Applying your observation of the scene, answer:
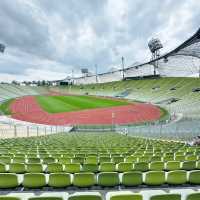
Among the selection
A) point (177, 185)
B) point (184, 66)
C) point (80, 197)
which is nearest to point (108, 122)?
point (177, 185)

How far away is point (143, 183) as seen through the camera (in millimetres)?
7312

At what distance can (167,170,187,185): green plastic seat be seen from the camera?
7.20m

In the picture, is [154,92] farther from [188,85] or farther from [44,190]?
[44,190]

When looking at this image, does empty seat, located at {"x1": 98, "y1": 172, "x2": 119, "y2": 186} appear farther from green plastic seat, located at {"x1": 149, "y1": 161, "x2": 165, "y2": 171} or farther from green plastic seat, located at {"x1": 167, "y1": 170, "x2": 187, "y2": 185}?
green plastic seat, located at {"x1": 149, "y1": 161, "x2": 165, "y2": 171}

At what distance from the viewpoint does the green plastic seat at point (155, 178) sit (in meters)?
7.10

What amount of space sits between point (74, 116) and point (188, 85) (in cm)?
3672

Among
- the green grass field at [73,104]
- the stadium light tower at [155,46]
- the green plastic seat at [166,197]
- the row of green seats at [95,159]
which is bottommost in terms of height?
the row of green seats at [95,159]

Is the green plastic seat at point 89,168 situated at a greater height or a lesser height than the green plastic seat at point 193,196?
lesser

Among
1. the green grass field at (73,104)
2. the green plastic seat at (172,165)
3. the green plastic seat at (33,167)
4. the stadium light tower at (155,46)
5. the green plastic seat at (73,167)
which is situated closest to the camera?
the green plastic seat at (73,167)

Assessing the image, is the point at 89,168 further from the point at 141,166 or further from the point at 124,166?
the point at 141,166

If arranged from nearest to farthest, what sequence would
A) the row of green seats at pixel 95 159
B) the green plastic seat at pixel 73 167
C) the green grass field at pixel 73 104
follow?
the green plastic seat at pixel 73 167
the row of green seats at pixel 95 159
the green grass field at pixel 73 104

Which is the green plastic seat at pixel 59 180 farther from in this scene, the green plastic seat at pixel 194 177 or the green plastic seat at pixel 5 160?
the green plastic seat at pixel 5 160

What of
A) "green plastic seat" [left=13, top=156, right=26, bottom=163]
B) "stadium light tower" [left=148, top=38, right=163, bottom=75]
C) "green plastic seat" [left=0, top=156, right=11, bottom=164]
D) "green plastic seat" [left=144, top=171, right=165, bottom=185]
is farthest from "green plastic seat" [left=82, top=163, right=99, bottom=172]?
"stadium light tower" [left=148, top=38, right=163, bottom=75]

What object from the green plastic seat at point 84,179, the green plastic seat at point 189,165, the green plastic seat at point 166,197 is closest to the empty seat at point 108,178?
the green plastic seat at point 84,179
